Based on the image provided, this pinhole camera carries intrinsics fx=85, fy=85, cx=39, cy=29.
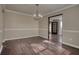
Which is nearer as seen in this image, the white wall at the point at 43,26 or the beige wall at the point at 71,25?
the white wall at the point at 43,26

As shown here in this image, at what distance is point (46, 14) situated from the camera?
2.03 metres

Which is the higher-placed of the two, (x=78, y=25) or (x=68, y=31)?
(x=78, y=25)

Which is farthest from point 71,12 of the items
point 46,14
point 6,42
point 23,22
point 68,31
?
point 6,42

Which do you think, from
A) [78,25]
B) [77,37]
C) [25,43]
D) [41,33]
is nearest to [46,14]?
[41,33]

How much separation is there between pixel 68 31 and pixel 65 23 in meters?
0.39

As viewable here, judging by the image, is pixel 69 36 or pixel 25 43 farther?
pixel 69 36

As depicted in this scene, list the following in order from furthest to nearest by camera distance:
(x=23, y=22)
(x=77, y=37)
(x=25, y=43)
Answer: (x=77, y=37) < (x=25, y=43) < (x=23, y=22)

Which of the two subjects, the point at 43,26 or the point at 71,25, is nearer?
the point at 43,26

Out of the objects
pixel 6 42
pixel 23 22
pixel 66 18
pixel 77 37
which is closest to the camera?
pixel 23 22

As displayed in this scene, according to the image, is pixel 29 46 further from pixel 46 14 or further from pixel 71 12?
pixel 71 12

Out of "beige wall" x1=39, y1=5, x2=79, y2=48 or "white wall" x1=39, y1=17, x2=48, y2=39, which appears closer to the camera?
"white wall" x1=39, y1=17, x2=48, y2=39

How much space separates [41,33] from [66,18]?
5.90 ft
